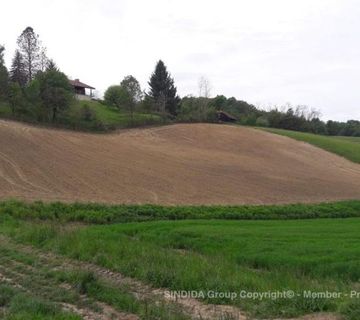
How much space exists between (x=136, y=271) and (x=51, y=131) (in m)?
46.7

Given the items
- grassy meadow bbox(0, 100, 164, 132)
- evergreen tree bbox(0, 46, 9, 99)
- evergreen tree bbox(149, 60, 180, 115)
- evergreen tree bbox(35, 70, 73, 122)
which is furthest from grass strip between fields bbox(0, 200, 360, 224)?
evergreen tree bbox(149, 60, 180, 115)

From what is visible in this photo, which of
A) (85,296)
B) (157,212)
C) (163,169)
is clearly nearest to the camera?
(85,296)

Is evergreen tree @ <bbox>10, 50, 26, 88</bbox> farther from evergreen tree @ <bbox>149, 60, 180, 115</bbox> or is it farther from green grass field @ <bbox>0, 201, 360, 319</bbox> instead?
green grass field @ <bbox>0, 201, 360, 319</bbox>

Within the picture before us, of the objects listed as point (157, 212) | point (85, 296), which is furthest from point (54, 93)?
point (85, 296)

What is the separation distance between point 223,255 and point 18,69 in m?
91.5

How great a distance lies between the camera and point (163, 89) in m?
121

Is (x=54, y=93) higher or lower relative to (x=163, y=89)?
lower

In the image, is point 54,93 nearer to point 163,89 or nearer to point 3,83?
point 3,83

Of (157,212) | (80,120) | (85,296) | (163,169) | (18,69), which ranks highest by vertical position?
(18,69)

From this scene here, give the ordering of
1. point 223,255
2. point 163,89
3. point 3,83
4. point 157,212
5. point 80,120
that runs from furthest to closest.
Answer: point 163,89 → point 3,83 → point 80,120 → point 157,212 → point 223,255

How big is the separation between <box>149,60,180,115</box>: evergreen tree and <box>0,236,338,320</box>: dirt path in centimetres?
9976

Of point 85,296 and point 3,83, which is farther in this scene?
point 3,83

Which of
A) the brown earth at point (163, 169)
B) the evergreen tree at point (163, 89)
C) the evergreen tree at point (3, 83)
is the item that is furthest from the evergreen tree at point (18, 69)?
the brown earth at point (163, 169)

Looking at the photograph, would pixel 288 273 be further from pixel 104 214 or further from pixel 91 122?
pixel 91 122
